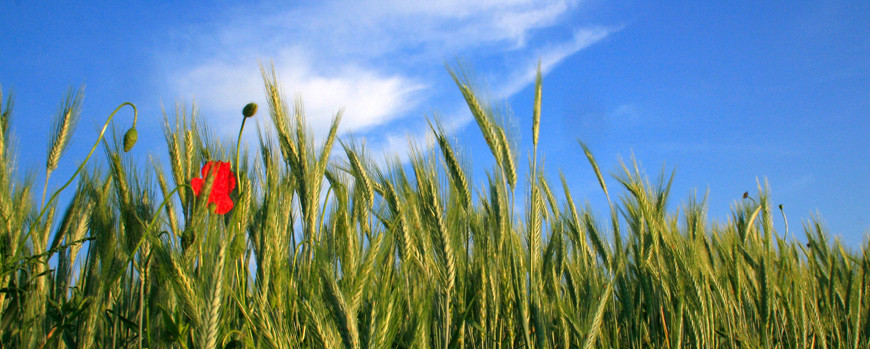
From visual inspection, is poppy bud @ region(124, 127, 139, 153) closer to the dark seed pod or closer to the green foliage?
the green foliage

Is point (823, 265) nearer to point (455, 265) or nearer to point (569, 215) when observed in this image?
point (569, 215)

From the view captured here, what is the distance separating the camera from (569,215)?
2.67m

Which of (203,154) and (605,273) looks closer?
(203,154)

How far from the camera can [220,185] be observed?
178 centimetres

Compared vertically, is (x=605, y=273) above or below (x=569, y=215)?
below

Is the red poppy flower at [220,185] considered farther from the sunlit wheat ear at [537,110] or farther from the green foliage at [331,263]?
the sunlit wheat ear at [537,110]

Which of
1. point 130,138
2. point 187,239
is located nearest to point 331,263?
point 187,239

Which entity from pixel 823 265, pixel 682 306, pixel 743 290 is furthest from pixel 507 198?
pixel 823 265

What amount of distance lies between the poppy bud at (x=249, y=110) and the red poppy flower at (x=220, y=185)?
0.20 meters

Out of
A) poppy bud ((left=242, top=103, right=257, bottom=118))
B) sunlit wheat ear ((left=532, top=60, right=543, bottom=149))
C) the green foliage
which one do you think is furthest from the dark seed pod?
sunlit wheat ear ((left=532, top=60, right=543, bottom=149))

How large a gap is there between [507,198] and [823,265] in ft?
10.8

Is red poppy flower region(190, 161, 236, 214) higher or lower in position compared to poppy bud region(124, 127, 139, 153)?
lower

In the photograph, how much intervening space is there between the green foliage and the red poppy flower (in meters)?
0.05

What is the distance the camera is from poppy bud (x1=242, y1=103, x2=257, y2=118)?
1708mm
